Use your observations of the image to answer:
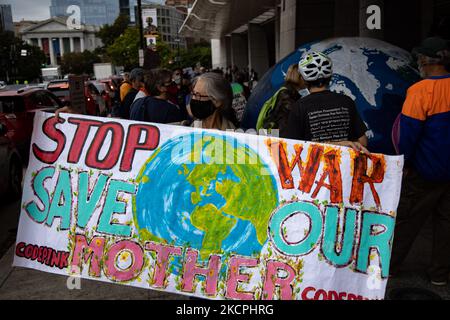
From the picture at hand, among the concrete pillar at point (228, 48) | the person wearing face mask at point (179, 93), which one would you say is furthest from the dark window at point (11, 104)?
the concrete pillar at point (228, 48)

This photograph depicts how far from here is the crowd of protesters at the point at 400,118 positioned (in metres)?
3.79

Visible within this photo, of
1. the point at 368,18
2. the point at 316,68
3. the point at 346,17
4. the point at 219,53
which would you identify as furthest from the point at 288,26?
the point at 219,53

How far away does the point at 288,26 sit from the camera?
18281 millimetres

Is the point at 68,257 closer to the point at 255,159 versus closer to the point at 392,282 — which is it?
the point at 255,159

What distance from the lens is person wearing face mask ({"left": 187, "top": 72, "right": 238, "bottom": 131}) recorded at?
12.7ft

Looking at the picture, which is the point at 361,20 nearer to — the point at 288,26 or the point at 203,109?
the point at 288,26

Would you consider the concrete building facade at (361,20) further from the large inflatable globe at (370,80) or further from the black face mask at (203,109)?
the black face mask at (203,109)

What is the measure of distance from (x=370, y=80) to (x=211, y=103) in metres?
2.42

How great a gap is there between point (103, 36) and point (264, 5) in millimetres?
99312

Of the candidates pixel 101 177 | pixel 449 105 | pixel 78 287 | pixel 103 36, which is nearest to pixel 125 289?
pixel 78 287

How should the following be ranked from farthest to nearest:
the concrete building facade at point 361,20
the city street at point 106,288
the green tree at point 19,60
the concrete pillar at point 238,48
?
the green tree at point 19,60 < the concrete pillar at point 238,48 < the concrete building facade at point 361,20 < the city street at point 106,288

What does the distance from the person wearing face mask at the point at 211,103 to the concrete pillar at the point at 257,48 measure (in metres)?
41.3

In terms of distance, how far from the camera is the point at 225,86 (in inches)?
156

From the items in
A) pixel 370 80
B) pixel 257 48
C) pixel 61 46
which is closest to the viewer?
pixel 370 80
